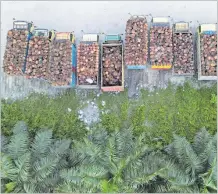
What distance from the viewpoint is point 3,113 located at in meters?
14.0

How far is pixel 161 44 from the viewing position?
1335 cm

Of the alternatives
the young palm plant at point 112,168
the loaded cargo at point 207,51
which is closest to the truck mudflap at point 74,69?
the young palm plant at point 112,168

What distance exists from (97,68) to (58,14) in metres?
2.87

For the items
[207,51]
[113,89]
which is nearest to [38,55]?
[113,89]

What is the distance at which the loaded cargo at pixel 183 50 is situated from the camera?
13328 millimetres

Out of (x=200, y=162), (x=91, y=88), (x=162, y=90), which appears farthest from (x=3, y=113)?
(x=200, y=162)

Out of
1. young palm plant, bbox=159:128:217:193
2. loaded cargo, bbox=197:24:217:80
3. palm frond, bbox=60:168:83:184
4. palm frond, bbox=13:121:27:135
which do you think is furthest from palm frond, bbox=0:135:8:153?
loaded cargo, bbox=197:24:217:80

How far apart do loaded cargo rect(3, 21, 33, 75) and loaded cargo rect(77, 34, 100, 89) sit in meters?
1.92

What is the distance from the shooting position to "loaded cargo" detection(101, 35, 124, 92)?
13453 millimetres

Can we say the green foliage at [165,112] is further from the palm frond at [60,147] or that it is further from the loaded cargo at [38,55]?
the loaded cargo at [38,55]

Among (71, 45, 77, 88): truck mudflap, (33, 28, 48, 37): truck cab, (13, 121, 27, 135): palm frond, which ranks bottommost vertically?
(13, 121, 27, 135): palm frond

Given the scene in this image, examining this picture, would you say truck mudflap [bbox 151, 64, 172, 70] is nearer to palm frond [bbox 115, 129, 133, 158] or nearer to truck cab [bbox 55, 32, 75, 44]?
palm frond [bbox 115, 129, 133, 158]

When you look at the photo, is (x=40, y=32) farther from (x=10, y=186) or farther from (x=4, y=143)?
(x=10, y=186)

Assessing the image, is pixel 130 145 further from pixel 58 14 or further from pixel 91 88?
pixel 58 14
